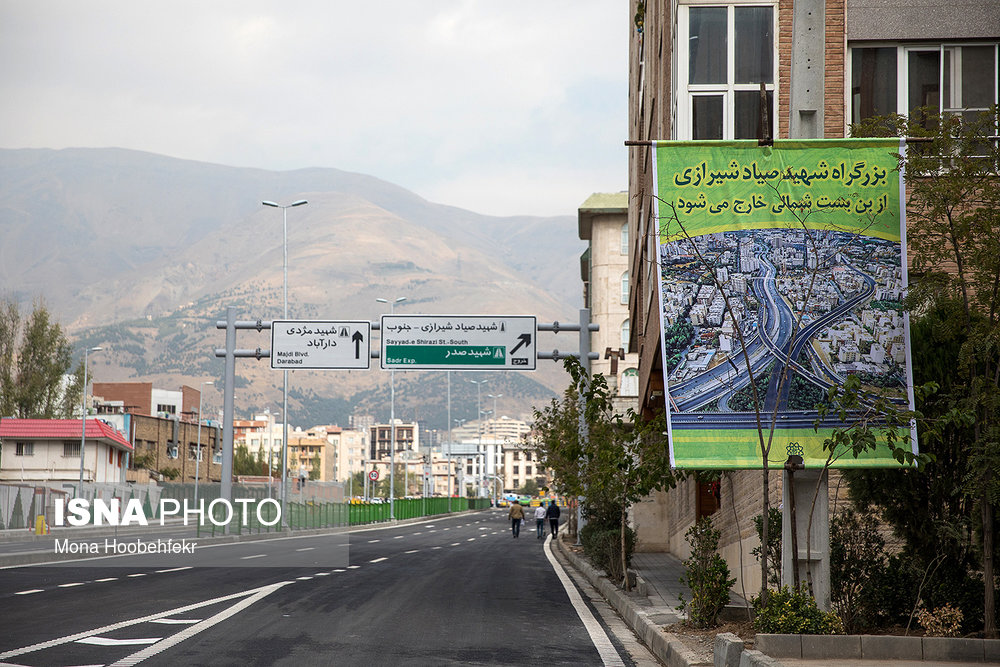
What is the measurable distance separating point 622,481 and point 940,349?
26.2ft

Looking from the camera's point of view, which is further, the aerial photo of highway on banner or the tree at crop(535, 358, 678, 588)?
the tree at crop(535, 358, 678, 588)

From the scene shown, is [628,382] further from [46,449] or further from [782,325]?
[782,325]

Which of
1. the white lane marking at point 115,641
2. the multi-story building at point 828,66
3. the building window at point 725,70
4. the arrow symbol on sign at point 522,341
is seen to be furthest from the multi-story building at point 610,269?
the white lane marking at point 115,641

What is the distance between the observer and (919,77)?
17.6 meters

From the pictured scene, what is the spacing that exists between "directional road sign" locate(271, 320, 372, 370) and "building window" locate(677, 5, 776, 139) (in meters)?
19.0

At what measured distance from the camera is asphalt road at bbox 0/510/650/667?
1096 cm

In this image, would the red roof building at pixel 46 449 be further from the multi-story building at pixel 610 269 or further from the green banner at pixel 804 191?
the green banner at pixel 804 191

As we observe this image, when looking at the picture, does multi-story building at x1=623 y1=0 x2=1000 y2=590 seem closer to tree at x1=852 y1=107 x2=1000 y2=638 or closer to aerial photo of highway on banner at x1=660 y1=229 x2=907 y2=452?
aerial photo of highway on banner at x1=660 y1=229 x2=907 y2=452

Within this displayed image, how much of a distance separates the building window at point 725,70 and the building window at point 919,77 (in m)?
1.36

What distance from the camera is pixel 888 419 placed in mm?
10578

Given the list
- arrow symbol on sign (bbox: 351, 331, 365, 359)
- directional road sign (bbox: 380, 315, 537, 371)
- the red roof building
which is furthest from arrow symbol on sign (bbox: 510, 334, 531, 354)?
the red roof building

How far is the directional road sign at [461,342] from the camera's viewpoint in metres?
35.1

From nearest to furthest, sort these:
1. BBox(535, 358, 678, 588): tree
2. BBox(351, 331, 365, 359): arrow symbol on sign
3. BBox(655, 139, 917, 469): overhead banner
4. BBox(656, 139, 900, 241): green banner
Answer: BBox(655, 139, 917, 469): overhead banner → BBox(656, 139, 900, 241): green banner → BBox(535, 358, 678, 588): tree → BBox(351, 331, 365, 359): arrow symbol on sign

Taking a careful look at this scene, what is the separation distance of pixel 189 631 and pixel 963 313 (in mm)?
8580
